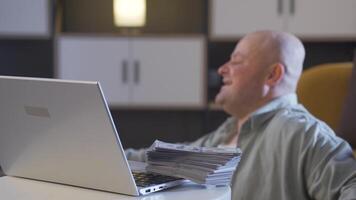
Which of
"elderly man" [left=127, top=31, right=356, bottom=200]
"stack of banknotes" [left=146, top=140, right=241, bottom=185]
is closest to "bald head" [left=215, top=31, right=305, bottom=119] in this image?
"elderly man" [left=127, top=31, right=356, bottom=200]

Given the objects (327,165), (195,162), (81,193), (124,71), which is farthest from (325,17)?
(81,193)

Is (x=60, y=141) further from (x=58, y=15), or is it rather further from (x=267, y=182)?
(x=58, y=15)

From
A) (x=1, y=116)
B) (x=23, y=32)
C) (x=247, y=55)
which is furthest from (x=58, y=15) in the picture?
(x=1, y=116)

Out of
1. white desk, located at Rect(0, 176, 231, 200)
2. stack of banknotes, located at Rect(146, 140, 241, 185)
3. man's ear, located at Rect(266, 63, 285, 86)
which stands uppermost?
man's ear, located at Rect(266, 63, 285, 86)

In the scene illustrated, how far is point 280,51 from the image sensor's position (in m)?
1.88

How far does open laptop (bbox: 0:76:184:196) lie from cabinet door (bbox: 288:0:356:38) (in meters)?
2.56

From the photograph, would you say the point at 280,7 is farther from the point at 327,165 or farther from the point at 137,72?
the point at 327,165

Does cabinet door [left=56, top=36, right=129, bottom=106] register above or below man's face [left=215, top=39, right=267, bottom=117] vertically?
below

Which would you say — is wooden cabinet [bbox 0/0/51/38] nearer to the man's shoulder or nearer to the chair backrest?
the chair backrest

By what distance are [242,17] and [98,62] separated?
0.92 meters

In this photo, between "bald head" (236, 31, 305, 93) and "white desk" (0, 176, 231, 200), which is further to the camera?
"bald head" (236, 31, 305, 93)

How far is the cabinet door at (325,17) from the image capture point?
3.52 metres

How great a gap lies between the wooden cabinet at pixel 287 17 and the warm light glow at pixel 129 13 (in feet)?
1.41

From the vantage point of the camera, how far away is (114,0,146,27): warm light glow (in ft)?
11.8
